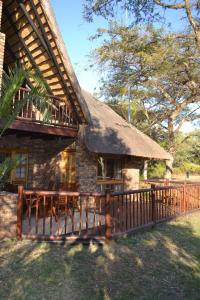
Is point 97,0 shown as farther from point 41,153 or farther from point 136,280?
point 136,280

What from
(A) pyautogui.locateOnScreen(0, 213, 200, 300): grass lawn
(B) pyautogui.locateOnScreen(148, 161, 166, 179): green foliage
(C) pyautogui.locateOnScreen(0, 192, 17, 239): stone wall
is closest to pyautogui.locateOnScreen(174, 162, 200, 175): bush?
(B) pyautogui.locateOnScreen(148, 161, 166, 179): green foliage

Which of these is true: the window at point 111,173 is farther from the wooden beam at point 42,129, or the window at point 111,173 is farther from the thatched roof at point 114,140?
the wooden beam at point 42,129

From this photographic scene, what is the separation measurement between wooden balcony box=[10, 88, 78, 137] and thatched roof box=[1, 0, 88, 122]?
1.26 feet

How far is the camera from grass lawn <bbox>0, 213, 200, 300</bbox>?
4410mm

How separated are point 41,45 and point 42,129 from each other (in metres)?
2.92

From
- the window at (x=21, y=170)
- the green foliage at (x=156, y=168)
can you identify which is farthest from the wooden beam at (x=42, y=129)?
the green foliage at (x=156, y=168)

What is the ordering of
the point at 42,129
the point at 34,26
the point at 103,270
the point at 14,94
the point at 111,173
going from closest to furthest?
the point at 103,270 < the point at 14,94 < the point at 34,26 < the point at 42,129 < the point at 111,173

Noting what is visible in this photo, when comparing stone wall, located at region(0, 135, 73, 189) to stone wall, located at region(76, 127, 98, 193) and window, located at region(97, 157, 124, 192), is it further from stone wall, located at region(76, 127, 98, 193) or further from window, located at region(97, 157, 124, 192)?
window, located at region(97, 157, 124, 192)

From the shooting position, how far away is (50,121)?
971 centimetres

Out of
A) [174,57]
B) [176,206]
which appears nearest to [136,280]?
[176,206]

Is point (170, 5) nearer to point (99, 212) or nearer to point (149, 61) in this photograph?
point (149, 61)

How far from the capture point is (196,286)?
473cm

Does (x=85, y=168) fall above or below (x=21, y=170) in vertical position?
above

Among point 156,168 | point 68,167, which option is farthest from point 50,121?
point 156,168
